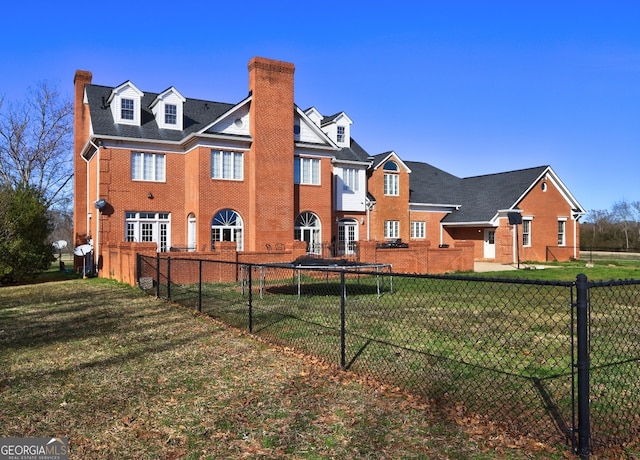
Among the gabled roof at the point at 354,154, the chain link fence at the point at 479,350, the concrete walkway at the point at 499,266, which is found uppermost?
the gabled roof at the point at 354,154

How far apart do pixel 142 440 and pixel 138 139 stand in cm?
2246

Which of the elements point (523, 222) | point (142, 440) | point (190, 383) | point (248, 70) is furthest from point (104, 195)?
point (523, 222)

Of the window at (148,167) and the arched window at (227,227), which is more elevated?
the window at (148,167)

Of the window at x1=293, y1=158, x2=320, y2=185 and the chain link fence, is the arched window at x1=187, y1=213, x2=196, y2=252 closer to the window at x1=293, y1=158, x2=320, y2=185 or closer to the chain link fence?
the window at x1=293, y1=158, x2=320, y2=185

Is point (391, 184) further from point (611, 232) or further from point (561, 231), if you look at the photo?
point (611, 232)

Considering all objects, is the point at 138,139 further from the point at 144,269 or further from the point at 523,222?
the point at 523,222

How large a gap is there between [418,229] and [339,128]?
9.47 metres

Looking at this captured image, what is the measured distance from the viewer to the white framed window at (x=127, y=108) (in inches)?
1014

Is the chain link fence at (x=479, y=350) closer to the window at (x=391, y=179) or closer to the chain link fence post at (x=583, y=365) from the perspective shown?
the chain link fence post at (x=583, y=365)

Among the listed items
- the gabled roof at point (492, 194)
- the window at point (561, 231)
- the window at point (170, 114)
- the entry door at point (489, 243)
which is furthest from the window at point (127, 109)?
the window at point (561, 231)

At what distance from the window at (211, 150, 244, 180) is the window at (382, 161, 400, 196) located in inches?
475

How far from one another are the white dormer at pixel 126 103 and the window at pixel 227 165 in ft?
16.5

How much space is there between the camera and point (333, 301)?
1441 cm

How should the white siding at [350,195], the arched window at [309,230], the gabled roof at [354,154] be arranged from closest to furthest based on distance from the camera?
1. the arched window at [309,230]
2. the white siding at [350,195]
3. the gabled roof at [354,154]
